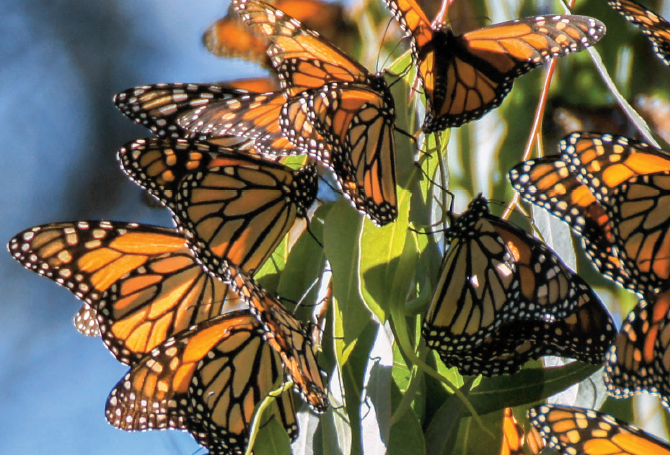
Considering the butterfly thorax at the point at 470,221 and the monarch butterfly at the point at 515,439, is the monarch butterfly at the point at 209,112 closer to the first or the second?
the butterfly thorax at the point at 470,221

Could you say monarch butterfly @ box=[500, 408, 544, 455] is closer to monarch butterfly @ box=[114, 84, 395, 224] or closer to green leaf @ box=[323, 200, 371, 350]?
green leaf @ box=[323, 200, 371, 350]

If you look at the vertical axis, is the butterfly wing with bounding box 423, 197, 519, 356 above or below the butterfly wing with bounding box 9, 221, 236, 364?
above

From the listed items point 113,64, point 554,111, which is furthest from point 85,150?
point 554,111

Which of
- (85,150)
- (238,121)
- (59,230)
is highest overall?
(238,121)

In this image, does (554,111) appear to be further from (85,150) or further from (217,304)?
(85,150)

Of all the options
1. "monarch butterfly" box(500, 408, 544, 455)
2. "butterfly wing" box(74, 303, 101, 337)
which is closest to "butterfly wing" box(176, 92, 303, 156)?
"butterfly wing" box(74, 303, 101, 337)

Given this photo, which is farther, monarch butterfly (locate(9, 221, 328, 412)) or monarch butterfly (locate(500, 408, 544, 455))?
monarch butterfly (locate(9, 221, 328, 412))

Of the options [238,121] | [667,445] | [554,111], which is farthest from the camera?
[554,111]
